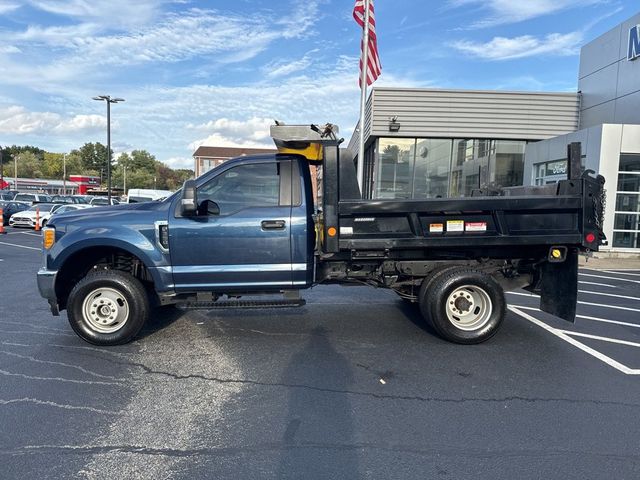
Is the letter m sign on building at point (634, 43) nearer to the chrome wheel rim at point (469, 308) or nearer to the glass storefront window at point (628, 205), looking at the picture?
the glass storefront window at point (628, 205)

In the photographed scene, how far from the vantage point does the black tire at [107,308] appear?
507 cm

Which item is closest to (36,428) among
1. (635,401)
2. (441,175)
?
(635,401)

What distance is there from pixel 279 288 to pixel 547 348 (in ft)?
10.1

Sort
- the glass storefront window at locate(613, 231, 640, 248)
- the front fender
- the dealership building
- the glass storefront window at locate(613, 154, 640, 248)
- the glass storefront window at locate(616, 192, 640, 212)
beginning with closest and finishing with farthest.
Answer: the front fender
the glass storefront window at locate(613, 154, 640, 248)
the glass storefront window at locate(616, 192, 640, 212)
the glass storefront window at locate(613, 231, 640, 248)
the dealership building

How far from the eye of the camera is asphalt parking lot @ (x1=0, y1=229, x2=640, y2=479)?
2.97 metres

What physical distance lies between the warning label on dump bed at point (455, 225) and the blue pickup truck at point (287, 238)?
0.01 meters

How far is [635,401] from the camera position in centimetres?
389

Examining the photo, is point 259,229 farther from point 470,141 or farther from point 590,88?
point 590,88

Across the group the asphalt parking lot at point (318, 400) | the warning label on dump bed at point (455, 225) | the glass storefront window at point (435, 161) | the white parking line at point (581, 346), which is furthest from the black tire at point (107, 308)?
the glass storefront window at point (435, 161)

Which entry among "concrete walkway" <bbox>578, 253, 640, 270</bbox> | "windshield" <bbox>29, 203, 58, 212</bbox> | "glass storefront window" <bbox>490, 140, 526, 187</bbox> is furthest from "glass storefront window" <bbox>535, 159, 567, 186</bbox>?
"windshield" <bbox>29, 203, 58, 212</bbox>

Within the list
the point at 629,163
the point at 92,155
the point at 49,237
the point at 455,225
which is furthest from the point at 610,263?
the point at 92,155

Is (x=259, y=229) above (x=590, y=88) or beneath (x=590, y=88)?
beneath

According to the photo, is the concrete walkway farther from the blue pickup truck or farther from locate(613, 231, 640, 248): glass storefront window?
the blue pickup truck

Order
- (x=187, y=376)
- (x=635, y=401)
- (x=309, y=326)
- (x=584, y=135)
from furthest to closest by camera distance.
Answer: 1. (x=584, y=135)
2. (x=309, y=326)
3. (x=187, y=376)
4. (x=635, y=401)
